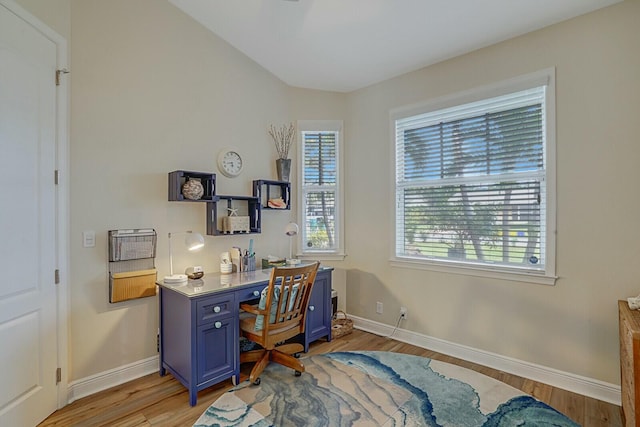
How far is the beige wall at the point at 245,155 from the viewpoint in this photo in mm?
2219

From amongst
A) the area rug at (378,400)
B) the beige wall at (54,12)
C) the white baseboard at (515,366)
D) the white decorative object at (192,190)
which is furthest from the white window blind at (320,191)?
the beige wall at (54,12)

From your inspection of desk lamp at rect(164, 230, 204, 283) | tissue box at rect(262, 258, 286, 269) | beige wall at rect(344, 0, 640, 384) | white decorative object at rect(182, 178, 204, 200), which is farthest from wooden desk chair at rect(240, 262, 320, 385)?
beige wall at rect(344, 0, 640, 384)

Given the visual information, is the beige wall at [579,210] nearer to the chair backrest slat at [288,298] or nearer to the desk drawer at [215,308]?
the chair backrest slat at [288,298]

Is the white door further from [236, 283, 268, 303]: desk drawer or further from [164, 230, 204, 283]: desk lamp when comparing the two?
[236, 283, 268, 303]: desk drawer

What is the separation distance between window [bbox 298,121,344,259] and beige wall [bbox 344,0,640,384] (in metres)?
1.27

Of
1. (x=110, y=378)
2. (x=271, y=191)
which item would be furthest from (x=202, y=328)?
(x=271, y=191)

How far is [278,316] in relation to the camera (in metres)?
2.44

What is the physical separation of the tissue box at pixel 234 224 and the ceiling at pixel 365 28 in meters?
1.68

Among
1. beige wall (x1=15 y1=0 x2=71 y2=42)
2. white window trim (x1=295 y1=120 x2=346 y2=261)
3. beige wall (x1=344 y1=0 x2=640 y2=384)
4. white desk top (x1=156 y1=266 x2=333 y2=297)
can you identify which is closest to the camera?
beige wall (x1=15 y1=0 x2=71 y2=42)

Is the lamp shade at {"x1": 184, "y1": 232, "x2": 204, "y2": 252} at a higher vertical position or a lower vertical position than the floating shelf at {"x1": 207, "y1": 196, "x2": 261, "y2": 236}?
lower

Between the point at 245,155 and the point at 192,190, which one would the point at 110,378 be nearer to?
the point at 192,190

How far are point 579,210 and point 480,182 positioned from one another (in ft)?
2.37

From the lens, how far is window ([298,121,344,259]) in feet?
12.3

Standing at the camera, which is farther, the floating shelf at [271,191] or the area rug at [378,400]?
the floating shelf at [271,191]
